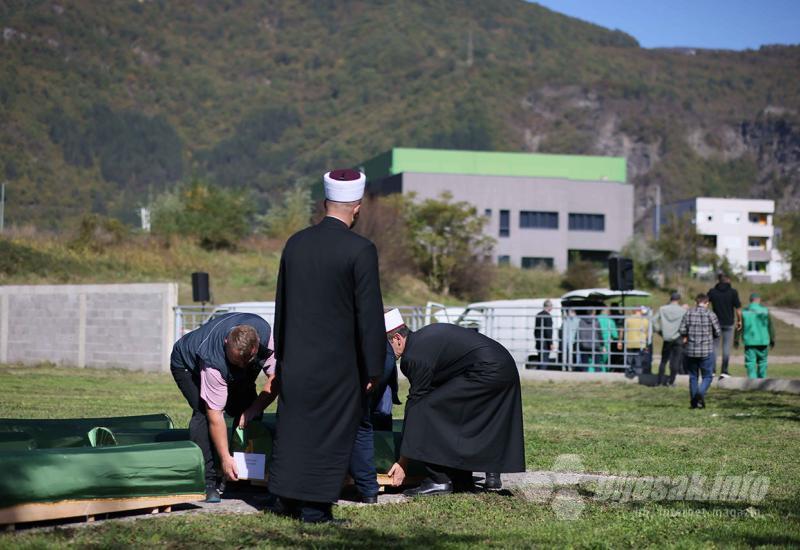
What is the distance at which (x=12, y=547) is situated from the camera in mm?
6281

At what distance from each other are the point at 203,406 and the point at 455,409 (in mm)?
1823

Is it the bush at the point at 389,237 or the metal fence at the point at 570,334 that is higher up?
the bush at the point at 389,237

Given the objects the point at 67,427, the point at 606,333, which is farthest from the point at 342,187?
the point at 606,333

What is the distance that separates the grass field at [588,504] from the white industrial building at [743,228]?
357ft

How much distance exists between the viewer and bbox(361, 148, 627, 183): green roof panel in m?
91.1

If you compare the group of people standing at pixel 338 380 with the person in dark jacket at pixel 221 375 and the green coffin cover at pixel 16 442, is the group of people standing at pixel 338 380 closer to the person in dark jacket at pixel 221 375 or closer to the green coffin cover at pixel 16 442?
the person in dark jacket at pixel 221 375

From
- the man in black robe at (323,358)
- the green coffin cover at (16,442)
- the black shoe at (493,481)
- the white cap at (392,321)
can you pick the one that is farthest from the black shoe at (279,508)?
the black shoe at (493,481)

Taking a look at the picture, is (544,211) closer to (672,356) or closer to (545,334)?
(545,334)

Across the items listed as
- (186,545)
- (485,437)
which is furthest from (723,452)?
(186,545)

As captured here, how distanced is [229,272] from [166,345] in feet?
101

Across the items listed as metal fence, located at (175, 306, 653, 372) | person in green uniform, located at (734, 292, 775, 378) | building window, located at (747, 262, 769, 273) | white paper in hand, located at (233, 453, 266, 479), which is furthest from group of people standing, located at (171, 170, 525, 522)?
building window, located at (747, 262, 769, 273)

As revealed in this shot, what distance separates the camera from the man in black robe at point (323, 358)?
720cm

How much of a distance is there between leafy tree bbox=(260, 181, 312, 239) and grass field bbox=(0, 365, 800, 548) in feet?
182

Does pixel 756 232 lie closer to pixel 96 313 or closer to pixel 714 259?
pixel 714 259
